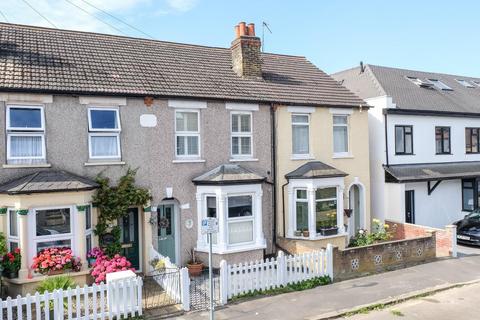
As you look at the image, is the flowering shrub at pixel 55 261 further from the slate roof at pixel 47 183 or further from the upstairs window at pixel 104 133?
the upstairs window at pixel 104 133

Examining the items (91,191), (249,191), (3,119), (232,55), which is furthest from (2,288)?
(232,55)

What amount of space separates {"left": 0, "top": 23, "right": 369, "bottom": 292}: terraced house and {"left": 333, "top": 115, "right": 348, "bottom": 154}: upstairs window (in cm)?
4

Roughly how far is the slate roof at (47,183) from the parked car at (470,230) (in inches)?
556

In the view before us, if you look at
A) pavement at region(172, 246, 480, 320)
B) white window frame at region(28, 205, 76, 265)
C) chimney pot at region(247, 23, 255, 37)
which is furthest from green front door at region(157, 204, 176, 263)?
chimney pot at region(247, 23, 255, 37)

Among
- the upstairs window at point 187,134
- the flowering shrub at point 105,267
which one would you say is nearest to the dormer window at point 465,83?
the upstairs window at point 187,134

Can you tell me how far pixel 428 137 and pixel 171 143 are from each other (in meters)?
12.6

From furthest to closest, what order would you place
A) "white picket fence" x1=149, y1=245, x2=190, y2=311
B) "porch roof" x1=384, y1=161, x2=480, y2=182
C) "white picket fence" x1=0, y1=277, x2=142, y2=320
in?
"porch roof" x1=384, y1=161, x2=480, y2=182 → "white picket fence" x1=149, y1=245, x2=190, y2=311 → "white picket fence" x1=0, y1=277, x2=142, y2=320

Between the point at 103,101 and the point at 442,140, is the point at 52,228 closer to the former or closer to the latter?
the point at 103,101

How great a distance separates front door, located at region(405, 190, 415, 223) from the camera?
57.2 ft

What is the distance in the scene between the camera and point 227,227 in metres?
12.1

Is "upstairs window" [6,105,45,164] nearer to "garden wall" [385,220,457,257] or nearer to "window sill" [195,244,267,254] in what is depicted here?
"window sill" [195,244,267,254]

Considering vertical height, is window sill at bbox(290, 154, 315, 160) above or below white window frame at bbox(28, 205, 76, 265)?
above

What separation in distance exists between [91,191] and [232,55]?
802 centimetres

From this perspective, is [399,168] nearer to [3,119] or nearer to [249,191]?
[249,191]
